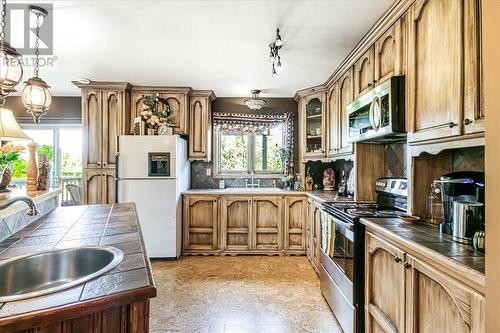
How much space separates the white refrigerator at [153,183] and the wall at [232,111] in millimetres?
853

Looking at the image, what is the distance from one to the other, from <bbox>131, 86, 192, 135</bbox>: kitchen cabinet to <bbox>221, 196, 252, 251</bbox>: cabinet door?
1.31 metres

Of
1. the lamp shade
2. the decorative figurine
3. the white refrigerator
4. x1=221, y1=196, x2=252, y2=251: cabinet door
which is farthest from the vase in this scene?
the decorative figurine

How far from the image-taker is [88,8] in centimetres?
202

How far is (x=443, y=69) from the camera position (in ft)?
4.74

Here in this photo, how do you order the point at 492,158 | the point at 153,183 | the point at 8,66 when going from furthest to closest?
1. the point at 153,183
2. the point at 8,66
3. the point at 492,158

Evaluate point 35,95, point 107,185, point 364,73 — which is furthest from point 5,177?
point 364,73

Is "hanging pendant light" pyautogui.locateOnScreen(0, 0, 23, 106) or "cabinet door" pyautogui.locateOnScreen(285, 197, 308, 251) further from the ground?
"hanging pendant light" pyautogui.locateOnScreen(0, 0, 23, 106)

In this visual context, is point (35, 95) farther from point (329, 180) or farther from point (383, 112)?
point (329, 180)

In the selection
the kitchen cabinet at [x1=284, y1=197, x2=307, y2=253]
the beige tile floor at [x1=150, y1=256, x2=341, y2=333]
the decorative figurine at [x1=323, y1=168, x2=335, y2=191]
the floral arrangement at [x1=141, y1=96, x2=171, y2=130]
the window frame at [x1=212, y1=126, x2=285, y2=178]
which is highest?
the floral arrangement at [x1=141, y1=96, x2=171, y2=130]

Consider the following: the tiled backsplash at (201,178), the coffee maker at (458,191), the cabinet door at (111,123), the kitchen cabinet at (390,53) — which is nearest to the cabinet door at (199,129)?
the tiled backsplash at (201,178)

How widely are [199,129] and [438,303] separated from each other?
360 centimetres

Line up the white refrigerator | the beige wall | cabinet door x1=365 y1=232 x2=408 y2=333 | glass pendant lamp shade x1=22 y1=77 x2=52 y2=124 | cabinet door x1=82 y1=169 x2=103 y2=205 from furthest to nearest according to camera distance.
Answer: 1. cabinet door x1=82 y1=169 x2=103 y2=205
2. the white refrigerator
3. glass pendant lamp shade x1=22 y1=77 x2=52 y2=124
4. cabinet door x1=365 y1=232 x2=408 y2=333
5. the beige wall

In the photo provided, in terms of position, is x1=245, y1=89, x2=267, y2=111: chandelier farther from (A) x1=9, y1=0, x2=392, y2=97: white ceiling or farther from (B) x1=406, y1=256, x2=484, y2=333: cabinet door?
(B) x1=406, y1=256, x2=484, y2=333: cabinet door

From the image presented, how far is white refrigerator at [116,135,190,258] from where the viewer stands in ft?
12.0
